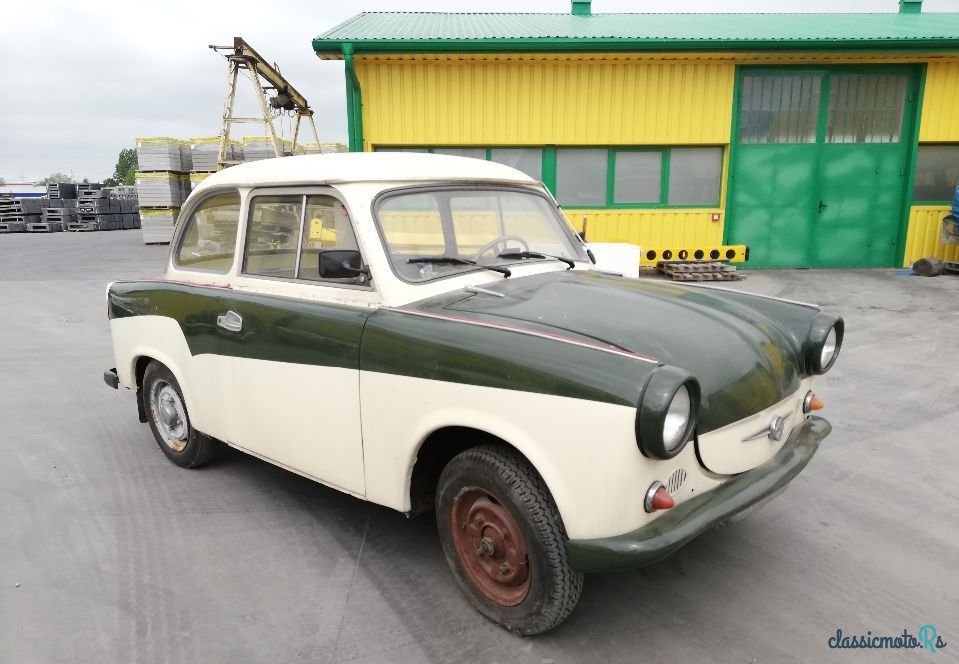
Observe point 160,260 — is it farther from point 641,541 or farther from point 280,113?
point 641,541

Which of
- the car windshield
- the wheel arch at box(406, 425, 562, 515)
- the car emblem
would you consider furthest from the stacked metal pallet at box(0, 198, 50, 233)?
the car emblem

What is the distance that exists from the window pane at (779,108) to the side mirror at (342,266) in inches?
438

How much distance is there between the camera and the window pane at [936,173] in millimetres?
12367

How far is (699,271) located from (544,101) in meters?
4.01

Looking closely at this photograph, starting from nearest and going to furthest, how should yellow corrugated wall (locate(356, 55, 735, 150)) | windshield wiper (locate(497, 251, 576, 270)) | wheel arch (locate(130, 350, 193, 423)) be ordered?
windshield wiper (locate(497, 251, 576, 270))
wheel arch (locate(130, 350, 193, 423))
yellow corrugated wall (locate(356, 55, 735, 150))

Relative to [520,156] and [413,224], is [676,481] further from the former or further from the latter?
[520,156]

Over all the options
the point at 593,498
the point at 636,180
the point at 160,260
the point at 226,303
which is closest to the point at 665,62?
the point at 636,180

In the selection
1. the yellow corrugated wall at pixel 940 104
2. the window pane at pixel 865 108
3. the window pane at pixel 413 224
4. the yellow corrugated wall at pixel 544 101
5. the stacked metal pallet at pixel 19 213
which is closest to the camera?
the window pane at pixel 413 224

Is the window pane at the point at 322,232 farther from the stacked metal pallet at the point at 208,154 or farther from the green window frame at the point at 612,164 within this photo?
the stacked metal pallet at the point at 208,154

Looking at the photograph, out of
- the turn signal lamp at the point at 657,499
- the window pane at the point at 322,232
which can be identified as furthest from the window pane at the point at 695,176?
the turn signal lamp at the point at 657,499

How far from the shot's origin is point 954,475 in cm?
390

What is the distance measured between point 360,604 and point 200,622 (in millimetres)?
633

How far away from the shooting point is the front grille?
7.58 feet

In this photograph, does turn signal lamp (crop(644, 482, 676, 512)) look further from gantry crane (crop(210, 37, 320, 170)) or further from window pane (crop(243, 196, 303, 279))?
gantry crane (crop(210, 37, 320, 170))
